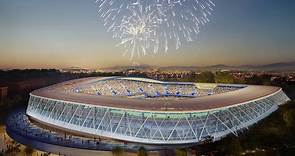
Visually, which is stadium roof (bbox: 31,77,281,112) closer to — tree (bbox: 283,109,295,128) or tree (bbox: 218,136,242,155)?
tree (bbox: 283,109,295,128)

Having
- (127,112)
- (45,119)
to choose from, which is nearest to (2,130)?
(45,119)

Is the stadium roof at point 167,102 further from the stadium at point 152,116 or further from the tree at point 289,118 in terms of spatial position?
the tree at point 289,118

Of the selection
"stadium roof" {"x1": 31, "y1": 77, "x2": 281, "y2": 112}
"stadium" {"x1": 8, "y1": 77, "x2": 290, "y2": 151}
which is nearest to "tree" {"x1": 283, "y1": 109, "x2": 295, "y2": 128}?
"stadium" {"x1": 8, "y1": 77, "x2": 290, "y2": 151}

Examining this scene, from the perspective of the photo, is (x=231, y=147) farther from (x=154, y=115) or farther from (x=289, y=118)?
(x=289, y=118)

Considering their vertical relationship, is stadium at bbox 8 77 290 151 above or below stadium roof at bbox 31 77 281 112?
below

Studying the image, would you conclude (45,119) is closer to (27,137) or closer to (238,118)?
(27,137)

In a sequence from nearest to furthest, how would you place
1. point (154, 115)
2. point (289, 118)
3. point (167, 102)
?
point (154, 115) → point (167, 102) → point (289, 118)

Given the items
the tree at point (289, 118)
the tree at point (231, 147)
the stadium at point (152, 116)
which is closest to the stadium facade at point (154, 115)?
the stadium at point (152, 116)

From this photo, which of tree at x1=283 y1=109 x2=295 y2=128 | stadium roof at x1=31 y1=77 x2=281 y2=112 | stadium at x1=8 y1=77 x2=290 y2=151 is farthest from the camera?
tree at x1=283 y1=109 x2=295 y2=128

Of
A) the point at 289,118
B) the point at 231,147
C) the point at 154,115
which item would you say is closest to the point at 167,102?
the point at 154,115

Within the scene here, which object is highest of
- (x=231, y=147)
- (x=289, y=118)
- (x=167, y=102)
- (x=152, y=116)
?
(x=167, y=102)

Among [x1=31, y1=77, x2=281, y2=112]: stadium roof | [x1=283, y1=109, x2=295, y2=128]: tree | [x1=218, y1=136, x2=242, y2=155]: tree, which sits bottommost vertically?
[x1=218, y1=136, x2=242, y2=155]: tree
